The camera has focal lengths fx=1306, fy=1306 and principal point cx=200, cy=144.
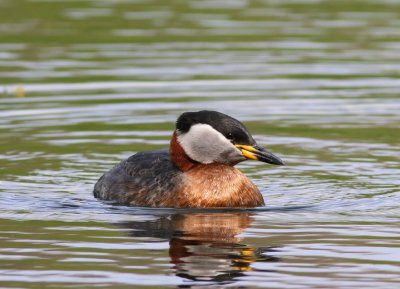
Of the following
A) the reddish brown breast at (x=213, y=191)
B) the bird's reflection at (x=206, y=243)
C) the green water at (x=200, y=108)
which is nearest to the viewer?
the bird's reflection at (x=206, y=243)

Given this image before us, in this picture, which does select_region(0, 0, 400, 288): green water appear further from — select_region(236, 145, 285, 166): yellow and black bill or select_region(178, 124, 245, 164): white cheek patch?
select_region(178, 124, 245, 164): white cheek patch

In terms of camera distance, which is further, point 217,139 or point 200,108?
point 200,108

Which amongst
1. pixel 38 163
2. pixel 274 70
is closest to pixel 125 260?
pixel 38 163

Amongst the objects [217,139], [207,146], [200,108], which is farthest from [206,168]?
[200,108]

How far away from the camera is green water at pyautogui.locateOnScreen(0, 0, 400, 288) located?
11469mm

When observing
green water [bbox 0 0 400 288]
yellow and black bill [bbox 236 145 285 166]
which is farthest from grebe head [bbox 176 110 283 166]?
green water [bbox 0 0 400 288]

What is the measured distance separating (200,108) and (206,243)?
7983 millimetres

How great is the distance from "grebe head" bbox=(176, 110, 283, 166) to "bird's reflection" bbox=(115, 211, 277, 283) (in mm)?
664

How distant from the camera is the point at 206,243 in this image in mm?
12250

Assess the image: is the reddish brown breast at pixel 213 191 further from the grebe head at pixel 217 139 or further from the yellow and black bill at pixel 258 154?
the yellow and black bill at pixel 258 154

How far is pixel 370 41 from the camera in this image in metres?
26.0

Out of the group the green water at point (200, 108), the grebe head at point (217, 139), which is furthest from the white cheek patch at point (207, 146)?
the green water at point (200, 108)

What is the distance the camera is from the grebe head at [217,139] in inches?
553

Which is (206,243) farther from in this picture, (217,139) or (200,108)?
(200,108)
